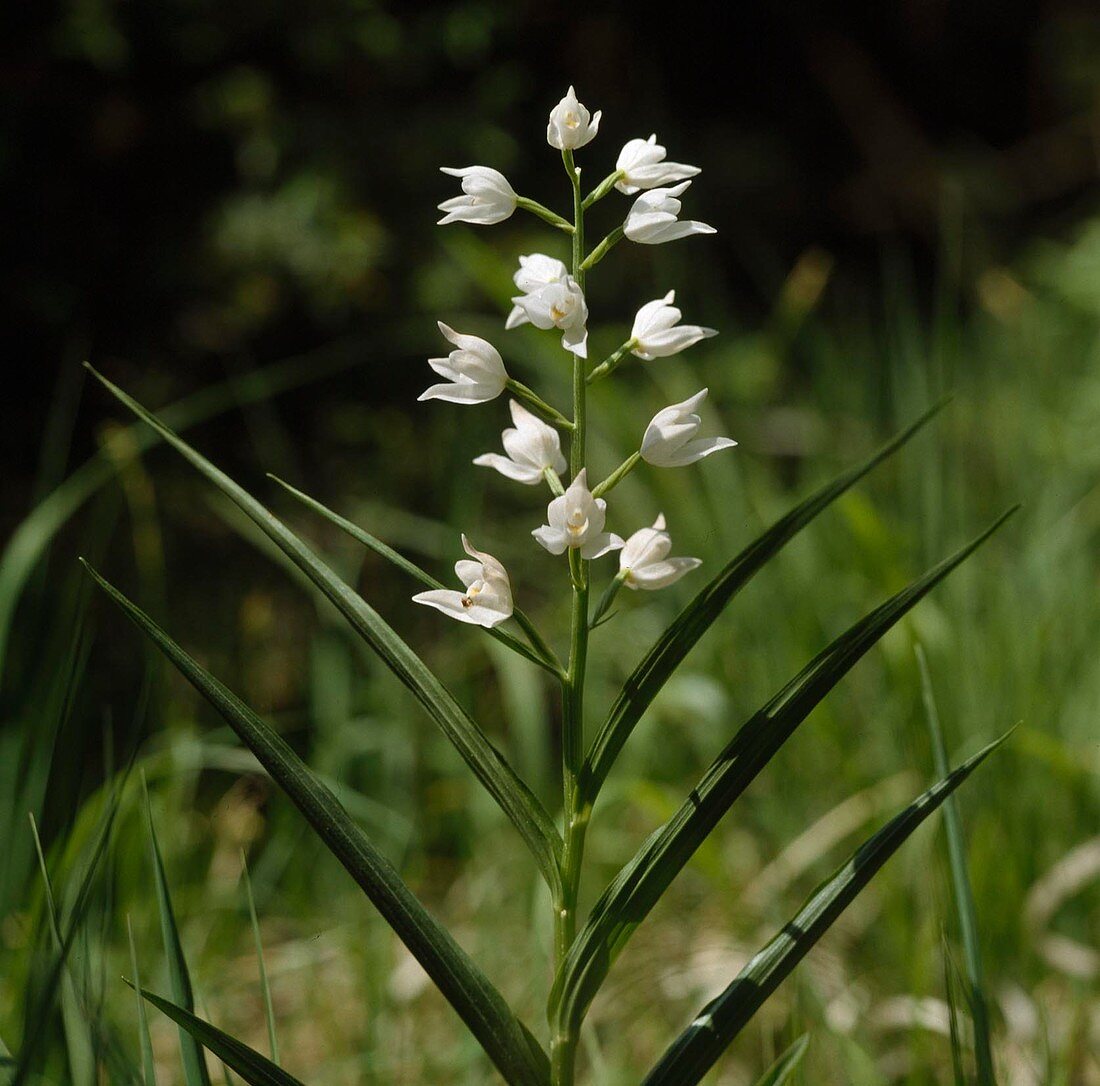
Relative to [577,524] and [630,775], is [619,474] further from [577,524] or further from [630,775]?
[630,775]

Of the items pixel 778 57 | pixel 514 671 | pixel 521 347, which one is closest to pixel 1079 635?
pixel 514 671

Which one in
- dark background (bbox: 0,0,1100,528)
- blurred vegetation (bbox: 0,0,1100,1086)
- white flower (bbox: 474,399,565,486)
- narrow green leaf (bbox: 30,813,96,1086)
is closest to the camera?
white flower (bbox: 474,399,565,486)

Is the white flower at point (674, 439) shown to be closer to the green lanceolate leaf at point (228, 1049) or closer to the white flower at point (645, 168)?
the white flower at point (645, 168)

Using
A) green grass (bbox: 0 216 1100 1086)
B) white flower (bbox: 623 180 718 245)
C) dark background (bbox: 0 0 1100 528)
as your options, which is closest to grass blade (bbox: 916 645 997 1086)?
green grass (bbox: 0 216 1100 1086)

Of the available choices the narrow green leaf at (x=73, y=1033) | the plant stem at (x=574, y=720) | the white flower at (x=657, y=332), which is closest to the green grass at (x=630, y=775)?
the narrow green leaf at (x=73, y=1033)

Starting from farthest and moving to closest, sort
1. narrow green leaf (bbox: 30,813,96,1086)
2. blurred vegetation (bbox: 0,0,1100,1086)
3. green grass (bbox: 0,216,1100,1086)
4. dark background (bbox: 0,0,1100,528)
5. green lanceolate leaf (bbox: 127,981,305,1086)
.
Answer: dark background (bbox: 0,0,1100,528) → blurred vegetation (bbox: 0,0,1100,1086) → green grass (bbox: 0,216,1100,1086) → narrow green leaf (bbox: 30,813,96,1086) → green lanceolate leaf (bbox: 127,981,305,1086)

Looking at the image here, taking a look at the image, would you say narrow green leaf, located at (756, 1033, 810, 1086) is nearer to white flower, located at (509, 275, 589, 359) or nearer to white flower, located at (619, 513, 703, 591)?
white flower, located at (619, 513, 703, 591)
